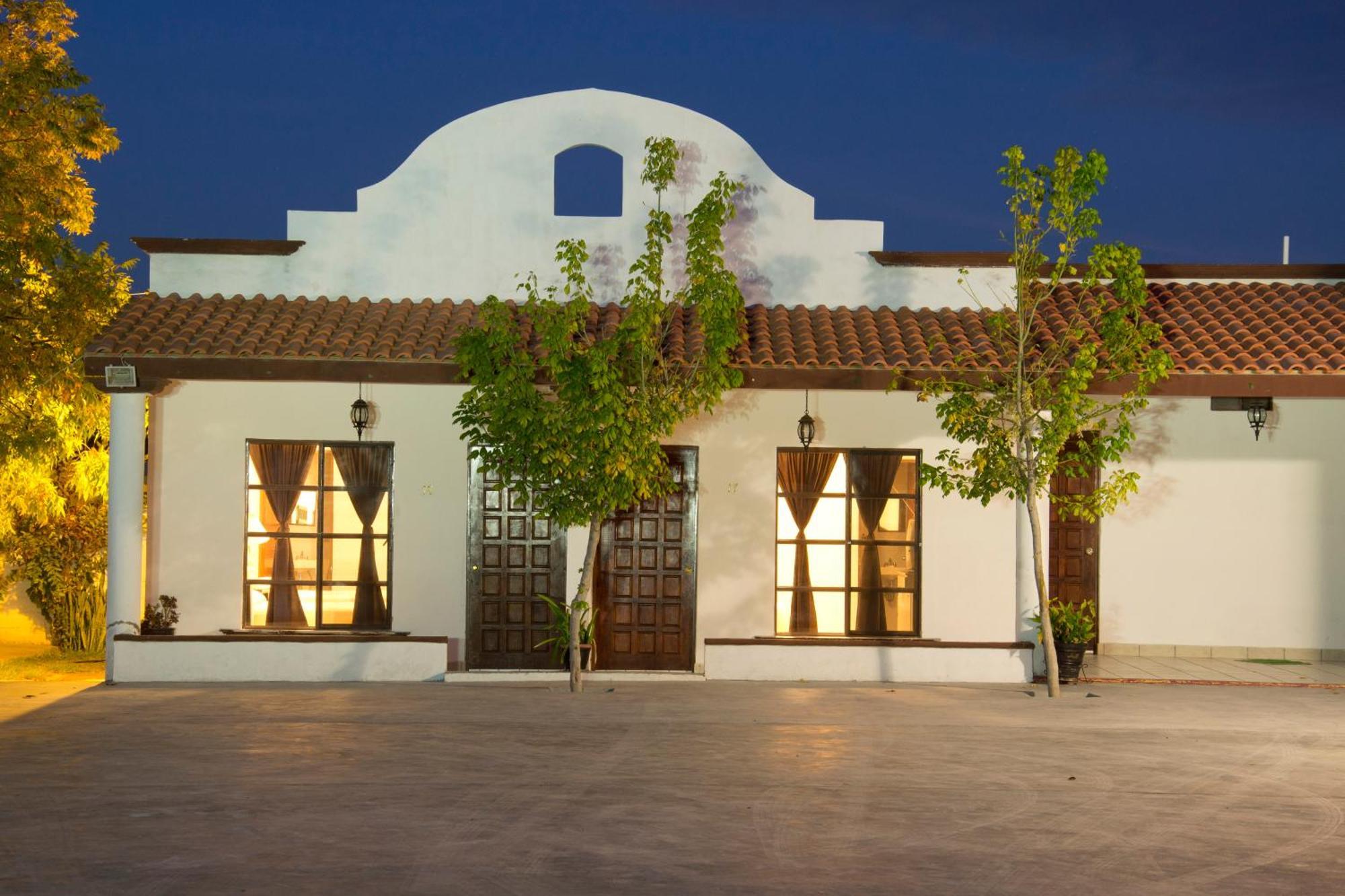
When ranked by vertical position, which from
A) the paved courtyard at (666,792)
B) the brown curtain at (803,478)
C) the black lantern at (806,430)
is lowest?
the paved courtyard at (666,792)

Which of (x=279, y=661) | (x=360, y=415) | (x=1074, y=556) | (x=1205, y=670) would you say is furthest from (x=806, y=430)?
(x=279, y=661)

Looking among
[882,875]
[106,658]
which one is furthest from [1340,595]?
[106,658]

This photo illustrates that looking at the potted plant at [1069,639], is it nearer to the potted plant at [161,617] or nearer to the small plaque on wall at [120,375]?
the potted plant at [161,617]

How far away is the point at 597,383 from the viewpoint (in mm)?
11570

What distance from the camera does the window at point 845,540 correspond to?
45.9 feet

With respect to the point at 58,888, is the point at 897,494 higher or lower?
higher

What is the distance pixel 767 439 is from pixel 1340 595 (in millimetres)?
6054

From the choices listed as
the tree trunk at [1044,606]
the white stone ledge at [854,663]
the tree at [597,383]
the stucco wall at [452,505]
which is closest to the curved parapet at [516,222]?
the stucco wall at [452,505]

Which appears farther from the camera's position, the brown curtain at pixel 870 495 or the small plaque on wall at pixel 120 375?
the brown curtain at pixel 870 495

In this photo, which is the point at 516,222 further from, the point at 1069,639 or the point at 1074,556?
the point at 1074,556

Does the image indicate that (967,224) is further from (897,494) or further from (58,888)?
(58,888)

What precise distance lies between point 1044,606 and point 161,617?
25.2ft

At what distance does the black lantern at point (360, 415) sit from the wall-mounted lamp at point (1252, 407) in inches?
326

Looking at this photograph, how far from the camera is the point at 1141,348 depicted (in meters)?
12.0
